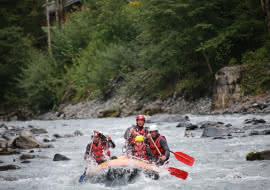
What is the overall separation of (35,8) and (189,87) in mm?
25867

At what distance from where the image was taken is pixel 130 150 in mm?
7730

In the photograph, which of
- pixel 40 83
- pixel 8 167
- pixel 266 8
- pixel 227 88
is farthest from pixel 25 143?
pixel 40 83

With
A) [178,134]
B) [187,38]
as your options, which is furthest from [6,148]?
[187,38]

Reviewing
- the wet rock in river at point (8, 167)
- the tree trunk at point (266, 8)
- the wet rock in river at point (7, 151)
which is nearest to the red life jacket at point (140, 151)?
the wet rock in river at point (8, 167)

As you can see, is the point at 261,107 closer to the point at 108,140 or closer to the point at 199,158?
the point at 199,158

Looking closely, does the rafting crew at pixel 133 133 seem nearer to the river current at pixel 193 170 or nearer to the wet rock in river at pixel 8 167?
the river current at pixel 193 170

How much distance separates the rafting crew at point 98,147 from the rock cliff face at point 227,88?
37.8 ft

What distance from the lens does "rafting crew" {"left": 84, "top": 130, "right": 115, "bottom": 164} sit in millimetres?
7921

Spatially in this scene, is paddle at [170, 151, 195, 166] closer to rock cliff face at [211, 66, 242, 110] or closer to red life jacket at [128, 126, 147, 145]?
red life jacket at [128, 126, 147, 145]

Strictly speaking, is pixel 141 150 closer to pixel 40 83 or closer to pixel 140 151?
pixel 140 151

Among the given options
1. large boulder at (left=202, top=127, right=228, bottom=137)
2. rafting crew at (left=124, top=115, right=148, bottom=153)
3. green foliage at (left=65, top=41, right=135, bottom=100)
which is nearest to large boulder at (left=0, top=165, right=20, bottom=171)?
rafting crew at (left=124, top=115, right=148, bottom=153)

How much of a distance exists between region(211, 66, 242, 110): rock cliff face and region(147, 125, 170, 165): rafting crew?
11.4m

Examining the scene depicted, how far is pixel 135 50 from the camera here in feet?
92.2

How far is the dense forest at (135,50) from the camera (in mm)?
20375
